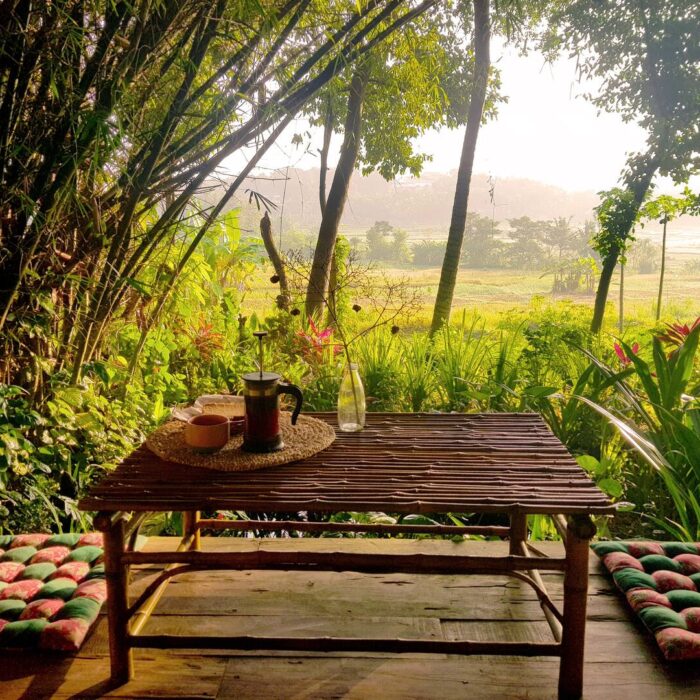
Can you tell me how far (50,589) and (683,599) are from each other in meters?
1.64

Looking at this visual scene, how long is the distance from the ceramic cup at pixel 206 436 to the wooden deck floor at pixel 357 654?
1.54 feet

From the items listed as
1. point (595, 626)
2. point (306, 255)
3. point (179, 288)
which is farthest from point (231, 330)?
point (595, 626)

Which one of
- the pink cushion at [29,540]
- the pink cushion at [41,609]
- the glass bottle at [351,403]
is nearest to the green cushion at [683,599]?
the glass bottle at [351,403]

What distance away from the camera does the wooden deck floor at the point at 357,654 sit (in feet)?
4.55

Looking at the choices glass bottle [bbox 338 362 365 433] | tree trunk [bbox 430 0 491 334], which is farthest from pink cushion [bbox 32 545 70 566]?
tree trunk [bbox 430 0 491 334]

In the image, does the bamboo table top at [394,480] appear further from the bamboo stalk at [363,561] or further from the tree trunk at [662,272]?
the tree trunk at [662,272]

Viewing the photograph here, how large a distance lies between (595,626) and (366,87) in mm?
3680

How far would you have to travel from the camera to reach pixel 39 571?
1745 mm

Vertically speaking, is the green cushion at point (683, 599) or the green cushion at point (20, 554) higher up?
the green cushion at point (683, 599)

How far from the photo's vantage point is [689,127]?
12.0ft

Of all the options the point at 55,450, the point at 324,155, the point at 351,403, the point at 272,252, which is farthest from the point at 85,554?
the point at 324,155

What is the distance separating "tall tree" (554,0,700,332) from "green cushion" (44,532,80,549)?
334cm

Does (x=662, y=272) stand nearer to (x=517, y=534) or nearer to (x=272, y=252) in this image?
(x=272, y=252)

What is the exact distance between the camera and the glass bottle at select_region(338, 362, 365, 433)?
69.8 inches
